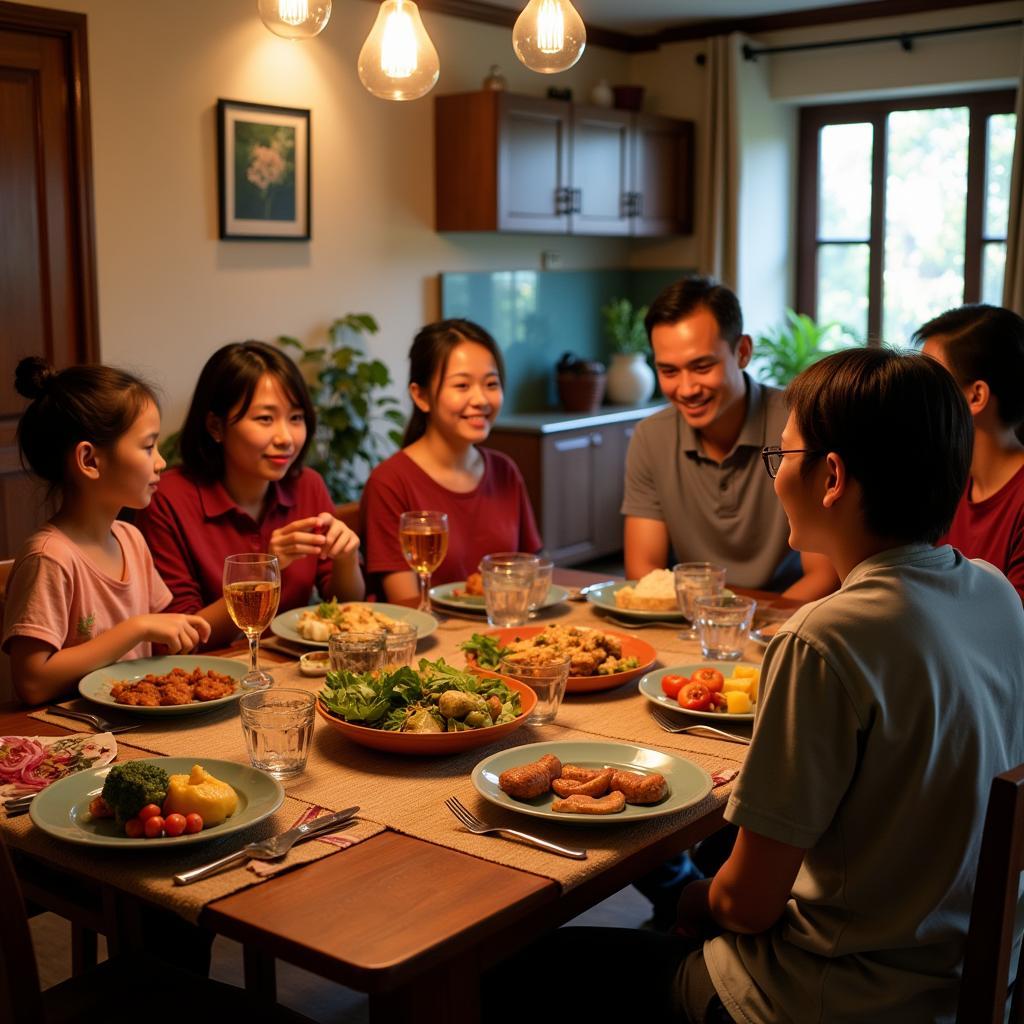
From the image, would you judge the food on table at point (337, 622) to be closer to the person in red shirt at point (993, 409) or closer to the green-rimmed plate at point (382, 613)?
the green-rimmed plate at point (382, 613)

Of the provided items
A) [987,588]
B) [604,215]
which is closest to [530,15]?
[987,588]

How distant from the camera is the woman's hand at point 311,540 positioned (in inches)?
92.0

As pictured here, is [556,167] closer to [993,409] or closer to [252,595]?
[993,409]

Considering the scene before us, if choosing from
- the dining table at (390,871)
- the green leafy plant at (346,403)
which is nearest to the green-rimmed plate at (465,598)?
the dining table at (390,871)

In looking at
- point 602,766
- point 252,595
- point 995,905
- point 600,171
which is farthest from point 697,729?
point 600,171

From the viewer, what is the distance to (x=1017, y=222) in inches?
228

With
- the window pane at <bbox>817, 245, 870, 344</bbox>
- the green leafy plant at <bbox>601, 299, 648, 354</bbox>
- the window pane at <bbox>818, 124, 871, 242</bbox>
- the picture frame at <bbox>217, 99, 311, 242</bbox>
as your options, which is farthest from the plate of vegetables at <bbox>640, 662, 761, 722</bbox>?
the window pane at <bbox>818, 124, 871, 242</bbox>

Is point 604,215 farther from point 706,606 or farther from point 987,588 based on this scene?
point 987,588

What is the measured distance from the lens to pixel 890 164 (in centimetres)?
683

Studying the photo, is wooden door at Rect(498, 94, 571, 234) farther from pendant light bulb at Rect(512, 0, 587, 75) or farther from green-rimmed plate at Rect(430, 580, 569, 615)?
pendant light bulb at Rect(512, 0, 587, 75)

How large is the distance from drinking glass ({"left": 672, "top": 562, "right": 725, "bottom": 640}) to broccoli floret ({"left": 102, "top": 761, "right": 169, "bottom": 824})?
1.17 m

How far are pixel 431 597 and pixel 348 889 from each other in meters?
1.29

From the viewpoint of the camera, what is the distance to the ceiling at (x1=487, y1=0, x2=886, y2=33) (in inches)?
245

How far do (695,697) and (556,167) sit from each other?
4.71 meters
